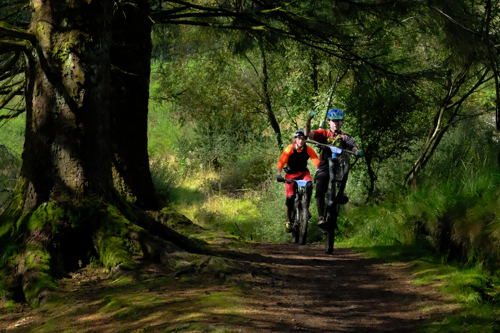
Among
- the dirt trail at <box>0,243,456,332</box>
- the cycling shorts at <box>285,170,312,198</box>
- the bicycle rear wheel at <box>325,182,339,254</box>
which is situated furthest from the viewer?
the cycling shorts at <box>285,170,312,198</box>

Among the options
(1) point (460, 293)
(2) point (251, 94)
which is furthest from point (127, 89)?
(2) point (251, 94)

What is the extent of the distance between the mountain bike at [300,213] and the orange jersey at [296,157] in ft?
0.98

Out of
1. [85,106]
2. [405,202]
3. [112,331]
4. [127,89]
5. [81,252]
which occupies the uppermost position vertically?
[127,89]

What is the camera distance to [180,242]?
22.9 ft

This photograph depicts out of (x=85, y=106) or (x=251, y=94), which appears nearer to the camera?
(x=85, y=106)

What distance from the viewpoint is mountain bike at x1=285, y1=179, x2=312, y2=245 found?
9820 mm

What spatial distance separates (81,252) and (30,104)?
184 centimetres

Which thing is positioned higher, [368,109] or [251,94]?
[251,94]

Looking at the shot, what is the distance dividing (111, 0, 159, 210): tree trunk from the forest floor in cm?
312

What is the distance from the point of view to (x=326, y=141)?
362 inches

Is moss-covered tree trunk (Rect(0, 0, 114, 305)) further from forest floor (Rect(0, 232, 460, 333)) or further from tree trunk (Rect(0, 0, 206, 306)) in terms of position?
forest floor (Rect(0, 232, 460, 333))

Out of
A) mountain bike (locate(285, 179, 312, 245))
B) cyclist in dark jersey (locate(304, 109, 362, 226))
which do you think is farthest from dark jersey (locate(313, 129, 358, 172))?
mountain bike (locate(285, 179, 312, 245))

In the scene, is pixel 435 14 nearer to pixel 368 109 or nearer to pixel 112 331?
pixel 368 109

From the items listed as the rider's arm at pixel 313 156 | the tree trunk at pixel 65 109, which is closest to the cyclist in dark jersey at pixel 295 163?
the rider's arm at pixel 313 156
